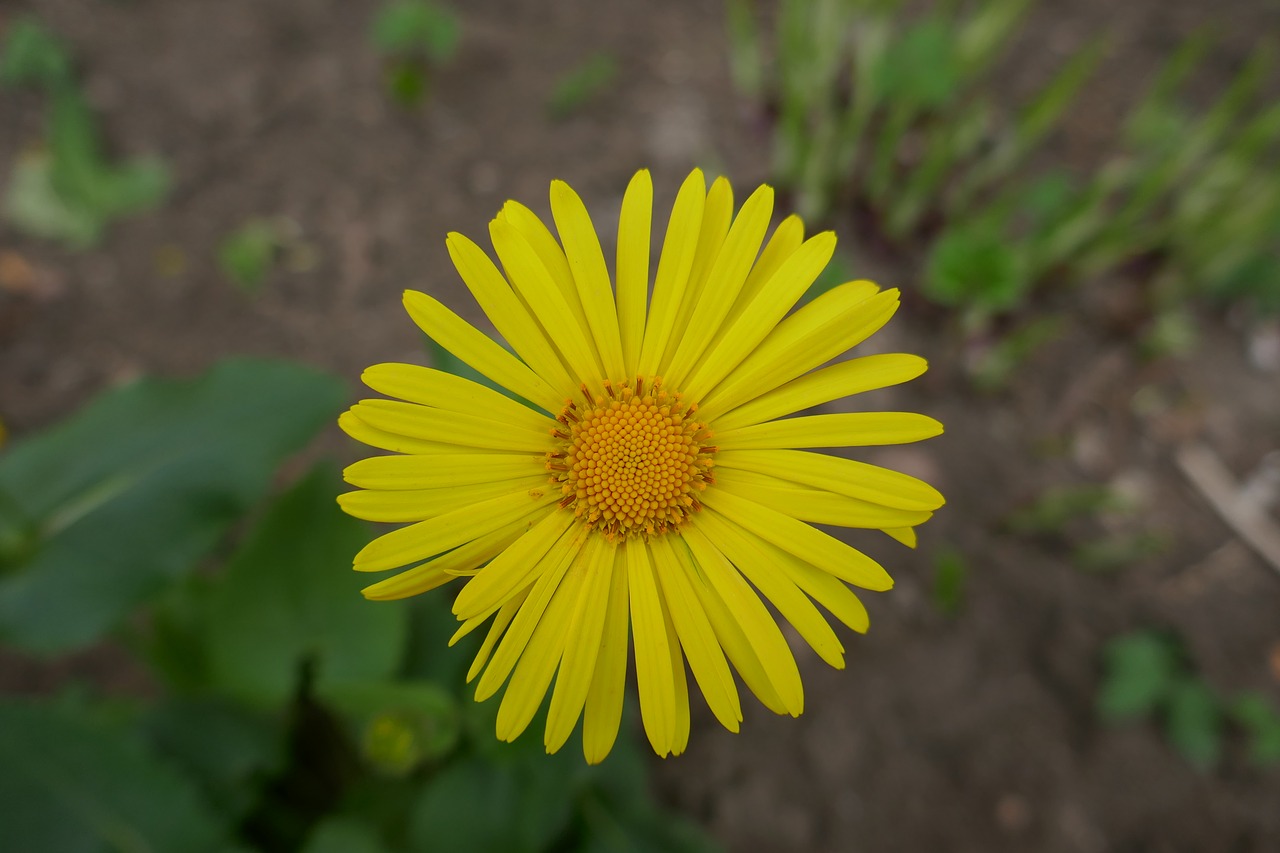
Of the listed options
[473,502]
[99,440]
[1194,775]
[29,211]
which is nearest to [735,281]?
[473,502]

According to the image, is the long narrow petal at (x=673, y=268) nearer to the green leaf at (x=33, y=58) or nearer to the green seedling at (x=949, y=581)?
the green seedling at (x=949, y=581)

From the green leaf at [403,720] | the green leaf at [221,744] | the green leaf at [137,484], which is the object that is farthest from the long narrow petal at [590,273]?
the green leaf at [221,744]

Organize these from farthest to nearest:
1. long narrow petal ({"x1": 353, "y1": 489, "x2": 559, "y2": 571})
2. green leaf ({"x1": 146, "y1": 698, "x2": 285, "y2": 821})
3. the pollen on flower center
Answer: green leaf ({"x1": 146, "y1": 698, "x2": 285, "y2": 821})
the pollen on flower center
long narrow petal ({"x1": 353, "y1": 489, "x2": 559, "y2": 571})

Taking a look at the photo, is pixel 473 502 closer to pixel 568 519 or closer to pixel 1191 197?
pixel 568 519

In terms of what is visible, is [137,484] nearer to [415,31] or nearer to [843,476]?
[843,476]

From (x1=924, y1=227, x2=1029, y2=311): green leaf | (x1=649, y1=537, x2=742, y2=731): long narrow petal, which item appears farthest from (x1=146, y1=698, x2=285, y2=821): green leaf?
(x1=924, y1=227, x2=1029, y2=311): green leaf

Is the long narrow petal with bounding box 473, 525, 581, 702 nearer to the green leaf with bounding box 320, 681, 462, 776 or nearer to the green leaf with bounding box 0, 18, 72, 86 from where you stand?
the green leaf with bounding box 320, 681, 462, 776

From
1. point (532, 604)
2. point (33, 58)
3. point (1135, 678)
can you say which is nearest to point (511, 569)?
point (532, 604)
